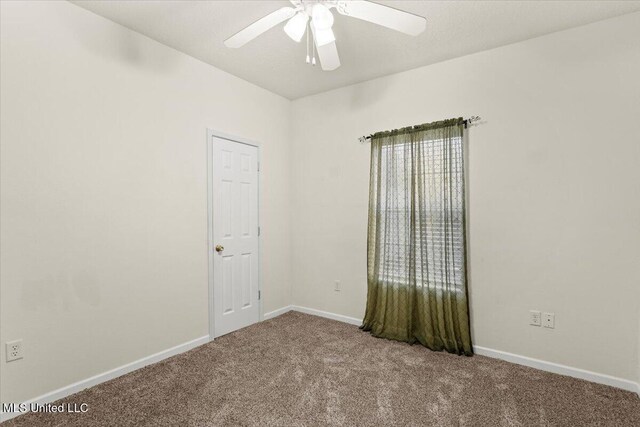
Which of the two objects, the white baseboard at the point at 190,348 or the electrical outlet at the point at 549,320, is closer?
the white baseboard at the point at 190,348

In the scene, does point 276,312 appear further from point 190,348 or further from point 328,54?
point 328,54

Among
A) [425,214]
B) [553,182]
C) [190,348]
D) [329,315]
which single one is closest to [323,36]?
[425,214]

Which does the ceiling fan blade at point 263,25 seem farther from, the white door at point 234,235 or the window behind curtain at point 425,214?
the window behind curtain at point 425,214

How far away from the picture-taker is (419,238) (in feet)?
10.1

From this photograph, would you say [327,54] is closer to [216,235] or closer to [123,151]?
[123,151]

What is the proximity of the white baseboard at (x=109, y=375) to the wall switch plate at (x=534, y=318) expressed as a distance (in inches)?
113

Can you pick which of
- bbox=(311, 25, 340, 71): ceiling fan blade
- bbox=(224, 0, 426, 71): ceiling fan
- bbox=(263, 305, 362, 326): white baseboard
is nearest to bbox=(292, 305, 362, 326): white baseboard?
bbox=(263, 305, 362, 326): white baseboard

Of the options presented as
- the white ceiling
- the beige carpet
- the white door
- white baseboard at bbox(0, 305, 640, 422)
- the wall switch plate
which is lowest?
the beige carpet

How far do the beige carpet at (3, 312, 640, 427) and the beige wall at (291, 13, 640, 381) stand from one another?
1.34ft

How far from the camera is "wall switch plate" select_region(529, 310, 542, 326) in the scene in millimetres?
2623

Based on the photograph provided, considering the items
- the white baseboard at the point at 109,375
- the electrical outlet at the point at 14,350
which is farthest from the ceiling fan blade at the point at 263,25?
the white baseboard at the point at 109,375

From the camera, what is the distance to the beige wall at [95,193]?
6.63 feet

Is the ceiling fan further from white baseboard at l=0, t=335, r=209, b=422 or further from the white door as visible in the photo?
white baseboard at l=0, t=335, r=209, b=422

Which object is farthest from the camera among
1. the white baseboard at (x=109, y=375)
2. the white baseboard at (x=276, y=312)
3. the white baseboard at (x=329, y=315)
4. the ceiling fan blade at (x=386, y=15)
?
the white baseboard at (x=276, y=312)
